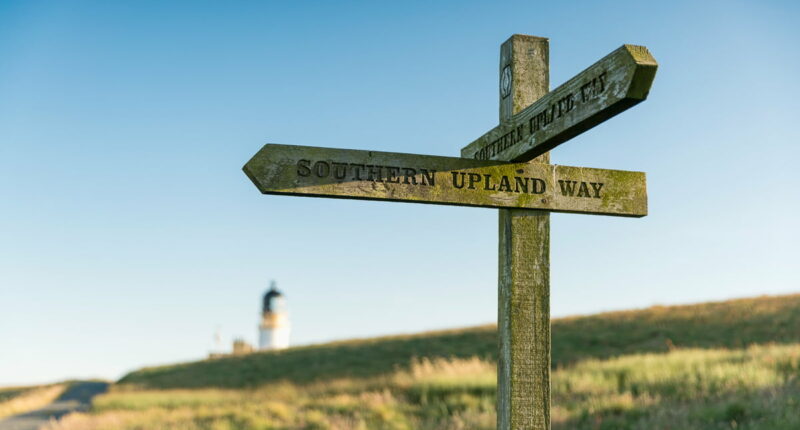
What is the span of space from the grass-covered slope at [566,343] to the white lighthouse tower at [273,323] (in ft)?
36.2

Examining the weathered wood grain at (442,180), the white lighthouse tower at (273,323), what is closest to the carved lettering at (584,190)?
the weathered wood grain at (442,180)

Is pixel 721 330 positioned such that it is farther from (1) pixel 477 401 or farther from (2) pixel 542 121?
(2) pixel 542 121

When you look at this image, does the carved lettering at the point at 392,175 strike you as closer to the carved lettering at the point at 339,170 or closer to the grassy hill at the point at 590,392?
the carved lettering at the point at 339,170

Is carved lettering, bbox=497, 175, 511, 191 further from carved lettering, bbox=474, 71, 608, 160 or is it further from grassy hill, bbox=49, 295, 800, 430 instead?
grassy hill, bbox=49, 295, 800, 430

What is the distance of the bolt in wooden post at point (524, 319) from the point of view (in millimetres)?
4059

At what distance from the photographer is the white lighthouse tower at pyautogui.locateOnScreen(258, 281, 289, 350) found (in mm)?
50875

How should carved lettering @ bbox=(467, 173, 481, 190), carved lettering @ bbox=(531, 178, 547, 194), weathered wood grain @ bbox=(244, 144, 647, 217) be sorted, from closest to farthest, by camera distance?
weathered wood grain @ bbox=(244, 144, 647, 217), carved lettering @ bbox=(467, 173, 481, 190), carved lettering @ bbox=(531, 178, 547, 194)

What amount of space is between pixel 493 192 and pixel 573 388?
1116cm

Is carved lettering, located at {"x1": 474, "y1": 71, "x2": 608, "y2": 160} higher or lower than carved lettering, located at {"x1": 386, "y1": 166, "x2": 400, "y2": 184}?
above

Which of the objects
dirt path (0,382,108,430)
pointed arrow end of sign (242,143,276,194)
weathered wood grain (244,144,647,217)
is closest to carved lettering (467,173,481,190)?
weathered wood grain (244,144,647,217)

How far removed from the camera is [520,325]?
4.08 metres

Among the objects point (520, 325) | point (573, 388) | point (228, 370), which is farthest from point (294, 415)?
point (228, 370)

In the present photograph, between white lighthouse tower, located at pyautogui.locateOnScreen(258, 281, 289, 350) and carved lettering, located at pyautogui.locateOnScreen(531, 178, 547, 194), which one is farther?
white lighthouse tower, located at pyautogui.locateOnScreen(258, 281, 289, 350)

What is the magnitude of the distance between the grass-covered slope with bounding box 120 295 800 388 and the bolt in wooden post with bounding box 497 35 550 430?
1931 cm
